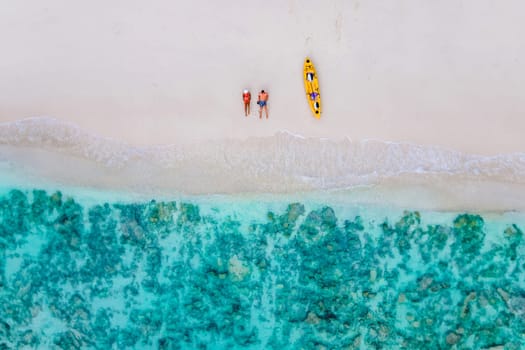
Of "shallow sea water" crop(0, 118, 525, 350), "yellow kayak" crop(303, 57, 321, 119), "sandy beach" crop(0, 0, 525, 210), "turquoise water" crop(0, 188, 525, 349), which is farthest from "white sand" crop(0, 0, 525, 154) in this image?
"turquoise water" crop(0, 188, 525, 349)

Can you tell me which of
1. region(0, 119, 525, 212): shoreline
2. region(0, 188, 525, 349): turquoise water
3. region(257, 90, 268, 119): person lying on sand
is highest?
region(257, 90, 268, 119): person lying on sand

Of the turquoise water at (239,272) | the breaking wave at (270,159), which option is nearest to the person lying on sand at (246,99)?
the breaking wave at (270,159)

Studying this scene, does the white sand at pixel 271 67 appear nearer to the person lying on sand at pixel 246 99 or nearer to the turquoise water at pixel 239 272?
the person lying on sand at pixel 246 99

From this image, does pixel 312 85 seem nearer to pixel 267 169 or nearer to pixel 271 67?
pixel 271 67

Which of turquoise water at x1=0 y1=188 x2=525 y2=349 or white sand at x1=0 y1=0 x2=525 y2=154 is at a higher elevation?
white sand at x1=0 y1=0 x2=525 y2=154

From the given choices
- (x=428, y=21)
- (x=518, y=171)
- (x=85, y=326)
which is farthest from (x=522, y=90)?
(x=85, y=326)

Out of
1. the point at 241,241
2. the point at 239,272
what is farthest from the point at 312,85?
the point at 239,272

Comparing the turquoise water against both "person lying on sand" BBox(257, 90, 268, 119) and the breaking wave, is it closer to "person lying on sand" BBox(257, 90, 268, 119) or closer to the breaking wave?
the breaking wave
